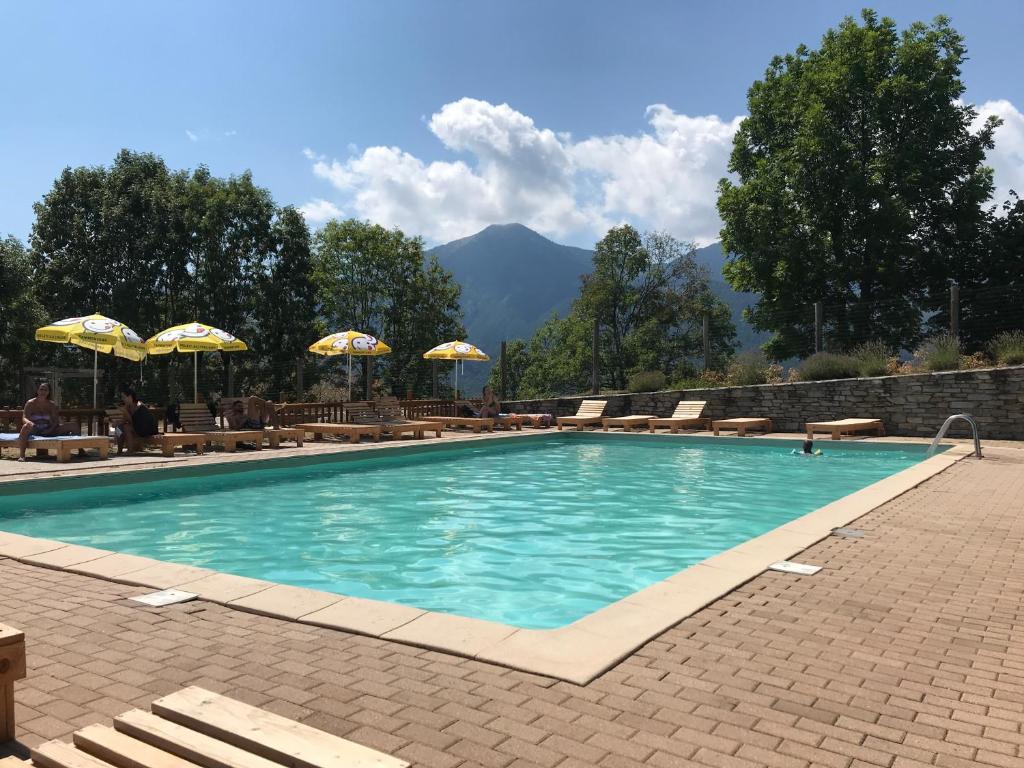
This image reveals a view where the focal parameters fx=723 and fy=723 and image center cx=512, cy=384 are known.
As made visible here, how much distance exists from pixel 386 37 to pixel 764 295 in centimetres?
1437

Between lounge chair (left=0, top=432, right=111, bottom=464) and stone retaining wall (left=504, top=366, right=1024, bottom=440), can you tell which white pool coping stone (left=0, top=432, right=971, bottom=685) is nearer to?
lounge chair (left=0, top=432, right=111, bottom=464)

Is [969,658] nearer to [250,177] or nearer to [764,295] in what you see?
[764,295]

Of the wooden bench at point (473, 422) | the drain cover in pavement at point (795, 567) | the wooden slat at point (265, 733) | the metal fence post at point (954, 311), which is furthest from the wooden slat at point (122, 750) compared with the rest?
the metal fence post at point (954, 311)

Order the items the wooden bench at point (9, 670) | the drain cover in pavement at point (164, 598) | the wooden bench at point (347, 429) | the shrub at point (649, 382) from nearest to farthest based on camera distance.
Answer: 1. the wooden bench at point (9, 670)
2. the drain cover in pavement at point (164, 598)
3. the wooden bench at point (347, 429)
4. the shrub at point (649, 382)

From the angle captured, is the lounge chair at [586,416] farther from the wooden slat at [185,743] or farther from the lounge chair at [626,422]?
the wooden slat at [185,743]

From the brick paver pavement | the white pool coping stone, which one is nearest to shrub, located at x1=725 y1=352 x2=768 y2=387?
the white pool coping stone

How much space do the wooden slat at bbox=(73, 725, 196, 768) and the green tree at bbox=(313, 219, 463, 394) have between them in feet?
99.2

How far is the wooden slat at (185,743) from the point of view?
191 cm

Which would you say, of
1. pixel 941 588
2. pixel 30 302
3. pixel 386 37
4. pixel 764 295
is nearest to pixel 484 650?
pixel 941 588

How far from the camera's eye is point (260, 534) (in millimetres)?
7234

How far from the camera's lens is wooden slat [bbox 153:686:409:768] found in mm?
1873

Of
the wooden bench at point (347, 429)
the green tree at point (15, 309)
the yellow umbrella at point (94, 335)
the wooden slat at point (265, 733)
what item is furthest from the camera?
the green tree at point (15, 309)

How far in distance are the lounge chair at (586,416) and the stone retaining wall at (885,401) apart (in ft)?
2.10

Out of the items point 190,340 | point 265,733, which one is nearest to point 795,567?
point 265,733
